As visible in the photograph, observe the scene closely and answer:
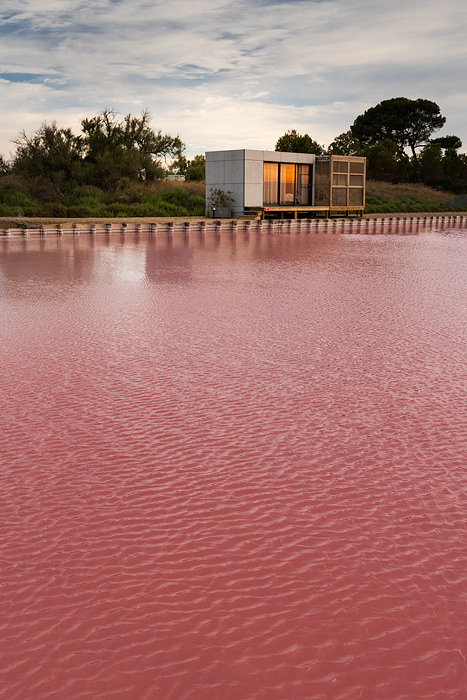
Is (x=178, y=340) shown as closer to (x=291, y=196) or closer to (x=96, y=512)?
(x=96, y=512)

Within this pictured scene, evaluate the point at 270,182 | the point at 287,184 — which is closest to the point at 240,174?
the point at 270,182

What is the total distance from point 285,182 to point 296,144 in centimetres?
2062

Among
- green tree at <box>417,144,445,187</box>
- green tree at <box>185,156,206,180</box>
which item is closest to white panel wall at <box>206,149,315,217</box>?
green tree at <box>185,156,206,180</box>

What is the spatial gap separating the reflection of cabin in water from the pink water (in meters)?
23.2

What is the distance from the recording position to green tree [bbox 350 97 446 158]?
6975 centimetres

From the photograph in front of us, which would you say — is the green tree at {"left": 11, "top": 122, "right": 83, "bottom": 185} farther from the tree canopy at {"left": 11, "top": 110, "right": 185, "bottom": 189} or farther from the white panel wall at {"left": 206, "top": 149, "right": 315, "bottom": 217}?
the white panel wall at {"left": 206, "top": 149, "right": 315, "bottom": 217}

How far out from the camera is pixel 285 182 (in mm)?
33094

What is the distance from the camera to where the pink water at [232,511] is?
8.67ft

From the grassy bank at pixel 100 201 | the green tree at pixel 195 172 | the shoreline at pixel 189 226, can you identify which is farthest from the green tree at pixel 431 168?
the grassy bank at pixel 100 201

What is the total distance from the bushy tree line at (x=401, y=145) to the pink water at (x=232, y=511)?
155 ft

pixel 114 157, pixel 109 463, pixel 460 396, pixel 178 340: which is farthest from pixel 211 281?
pixel 114 157

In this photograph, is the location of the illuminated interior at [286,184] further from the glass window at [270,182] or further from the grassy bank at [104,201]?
the grassy bank at [104,201]

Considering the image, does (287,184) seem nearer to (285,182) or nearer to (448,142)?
(285,182)

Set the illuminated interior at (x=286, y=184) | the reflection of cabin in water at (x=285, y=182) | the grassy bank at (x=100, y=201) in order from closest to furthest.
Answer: the grassy bank at (x=100, y=201), the reflection of cabin in water at (x=285, y=182), the illuminated interior at (x=286, y=184)
